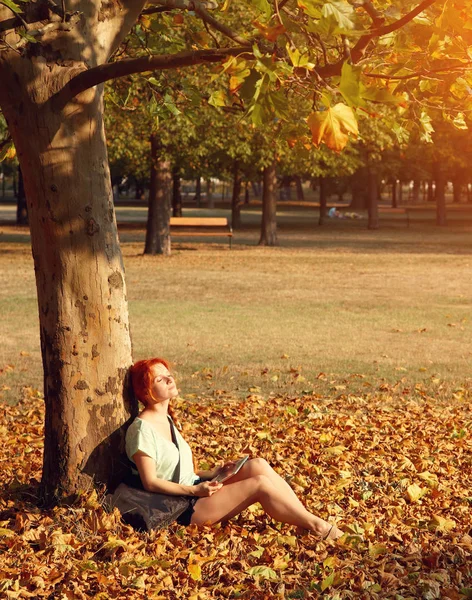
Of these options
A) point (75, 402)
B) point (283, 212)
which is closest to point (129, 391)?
point (75, 402)

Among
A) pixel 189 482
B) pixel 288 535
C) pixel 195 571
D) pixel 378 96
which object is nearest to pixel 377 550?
pixel 288 535

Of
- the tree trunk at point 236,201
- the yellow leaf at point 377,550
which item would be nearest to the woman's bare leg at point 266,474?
the yellow leaf at point 377,550

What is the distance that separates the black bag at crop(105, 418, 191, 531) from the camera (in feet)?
16.6

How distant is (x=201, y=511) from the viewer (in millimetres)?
5199

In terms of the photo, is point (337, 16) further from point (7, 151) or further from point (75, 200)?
point (7, 151)

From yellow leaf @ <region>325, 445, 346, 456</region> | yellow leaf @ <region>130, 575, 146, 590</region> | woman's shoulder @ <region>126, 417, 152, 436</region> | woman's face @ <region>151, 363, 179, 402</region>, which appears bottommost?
yellow leaf @ <region>325, 445, 346, 456</region>

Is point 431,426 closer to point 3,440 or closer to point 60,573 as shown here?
point 3,440

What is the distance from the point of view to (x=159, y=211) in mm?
27750

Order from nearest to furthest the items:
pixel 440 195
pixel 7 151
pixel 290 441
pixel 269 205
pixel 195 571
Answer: pixel 195 571
pixel 7 151
pixel 290 441
pixel 269 205
pixel 440 195

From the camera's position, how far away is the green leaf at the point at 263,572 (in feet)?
15.3

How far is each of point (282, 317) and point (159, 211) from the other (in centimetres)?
1298

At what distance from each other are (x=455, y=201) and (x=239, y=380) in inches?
3204

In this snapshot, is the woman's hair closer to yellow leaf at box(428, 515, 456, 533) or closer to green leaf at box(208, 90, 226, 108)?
green leaf at box(208, 90, 226, 108)

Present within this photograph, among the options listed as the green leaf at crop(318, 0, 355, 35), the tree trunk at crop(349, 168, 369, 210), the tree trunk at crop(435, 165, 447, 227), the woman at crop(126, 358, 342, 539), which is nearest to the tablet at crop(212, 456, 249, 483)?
the woman at crop(126, 358, 342, 539)
